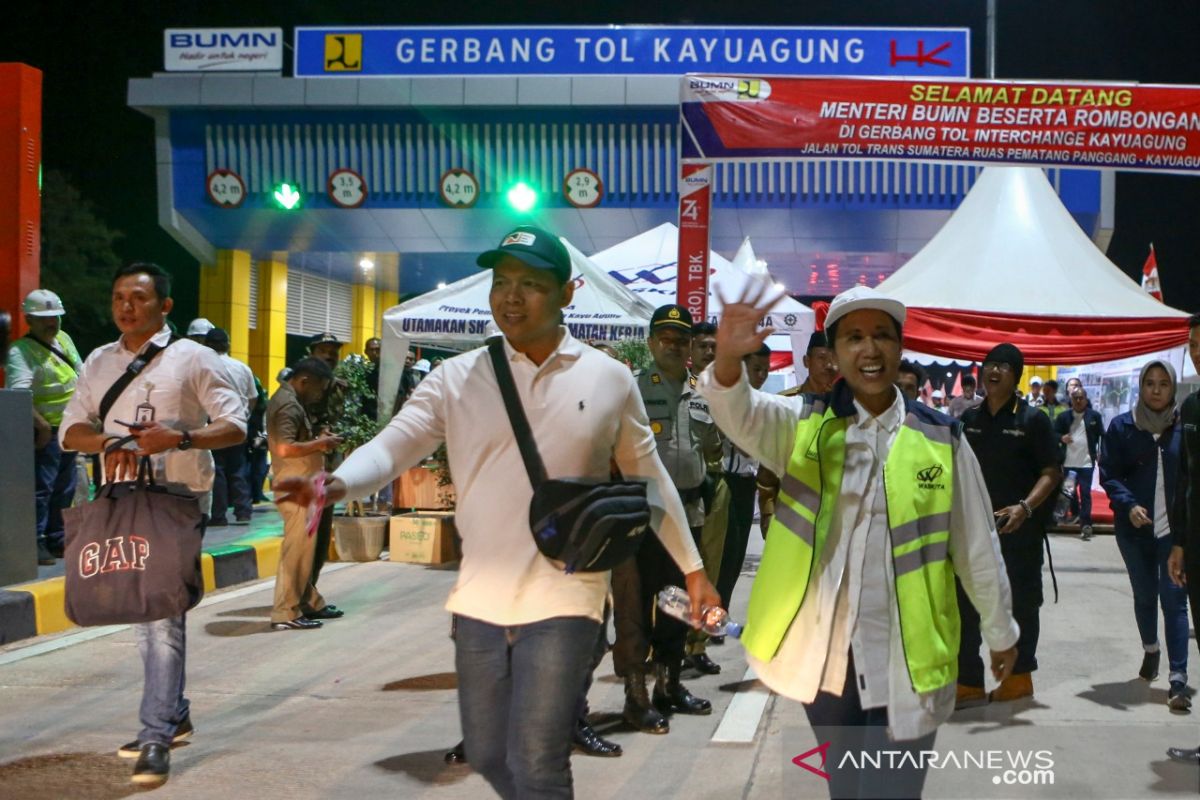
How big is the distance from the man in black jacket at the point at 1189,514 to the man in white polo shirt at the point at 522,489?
2.91 m

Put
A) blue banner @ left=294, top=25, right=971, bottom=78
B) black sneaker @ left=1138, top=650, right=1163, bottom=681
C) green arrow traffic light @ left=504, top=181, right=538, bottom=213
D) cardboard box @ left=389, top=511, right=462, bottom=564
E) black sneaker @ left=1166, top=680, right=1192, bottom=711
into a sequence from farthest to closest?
blue banner @ left=294, top=25, right=971, bottom=78 → green arrow traffic light @ left=504, top=181, right=538, bottom=213 → cardboard box @ left=389, top=511, right=462, bottom=564 → black sneaker @ left=1138, top=650, right=1163, bottom=681 → black sneaker @ left=1166, top=680, right=1192, bottom=711

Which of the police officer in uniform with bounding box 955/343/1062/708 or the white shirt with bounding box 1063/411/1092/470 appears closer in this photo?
the police officer in uniform with bounding box 955/343/1062/708

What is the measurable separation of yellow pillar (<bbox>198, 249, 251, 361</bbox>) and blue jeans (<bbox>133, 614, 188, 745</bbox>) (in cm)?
1857

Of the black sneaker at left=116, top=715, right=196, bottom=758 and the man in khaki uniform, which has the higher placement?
the man in khaki uniform

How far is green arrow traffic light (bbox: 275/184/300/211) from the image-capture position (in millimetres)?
21766

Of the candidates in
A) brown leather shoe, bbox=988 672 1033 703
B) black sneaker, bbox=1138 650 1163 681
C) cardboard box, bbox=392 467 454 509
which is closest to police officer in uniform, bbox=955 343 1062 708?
brown leather shoe, bbox=988 672 1033 703

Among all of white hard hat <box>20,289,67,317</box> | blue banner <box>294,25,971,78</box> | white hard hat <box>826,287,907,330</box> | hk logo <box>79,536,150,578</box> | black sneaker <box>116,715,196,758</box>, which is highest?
blue banner <box>294,25,971,78</box>

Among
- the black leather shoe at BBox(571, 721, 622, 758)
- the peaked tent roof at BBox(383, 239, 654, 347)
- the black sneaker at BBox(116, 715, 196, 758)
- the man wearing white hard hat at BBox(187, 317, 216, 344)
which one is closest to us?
the black sneaker at BBox(116, 715, 196, 758)

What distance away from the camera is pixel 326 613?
945 cm

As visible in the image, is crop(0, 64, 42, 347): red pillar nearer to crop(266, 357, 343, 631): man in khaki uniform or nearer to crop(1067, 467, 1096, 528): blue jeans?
crop(266, 357, 343, 631): man in khaki uniform

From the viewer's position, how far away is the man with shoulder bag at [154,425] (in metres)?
5.19

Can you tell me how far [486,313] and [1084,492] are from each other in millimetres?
8511

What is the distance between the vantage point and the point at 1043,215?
1315 cm

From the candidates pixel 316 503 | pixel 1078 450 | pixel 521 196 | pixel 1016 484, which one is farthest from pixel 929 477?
pixel 521 196
